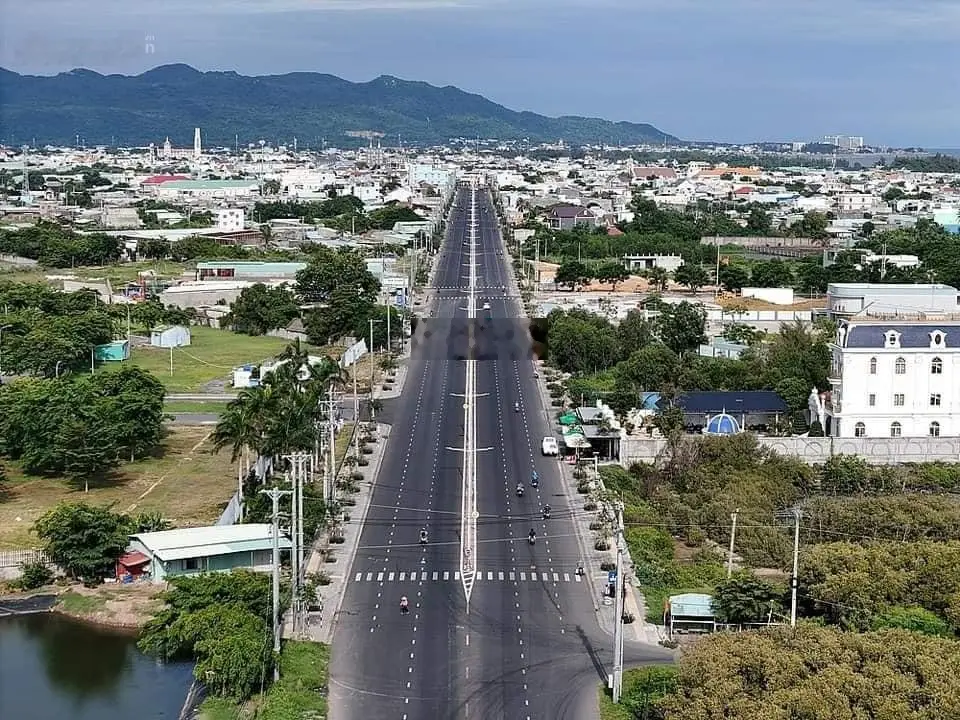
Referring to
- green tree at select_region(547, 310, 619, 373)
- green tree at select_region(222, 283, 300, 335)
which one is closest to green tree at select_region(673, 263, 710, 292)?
green tree at select_region(547, 310, 619, 373)

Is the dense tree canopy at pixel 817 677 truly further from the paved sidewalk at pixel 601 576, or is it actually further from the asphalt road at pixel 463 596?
the paved sidewalk at pixel 601 576

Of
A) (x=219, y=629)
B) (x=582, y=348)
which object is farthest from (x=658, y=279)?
(x=219, y=629)

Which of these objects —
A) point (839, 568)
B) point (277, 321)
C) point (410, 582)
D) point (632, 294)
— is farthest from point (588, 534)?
point (632, 294)

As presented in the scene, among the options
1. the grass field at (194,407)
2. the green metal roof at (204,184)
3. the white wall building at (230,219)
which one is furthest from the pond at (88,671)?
the green metal roof at (204,184)

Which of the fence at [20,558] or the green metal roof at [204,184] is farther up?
the green metal roof at [204,184]

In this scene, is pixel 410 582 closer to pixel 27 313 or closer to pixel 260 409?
pixel 260 409

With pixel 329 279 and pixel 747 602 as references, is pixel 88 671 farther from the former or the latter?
pixel 329 279
